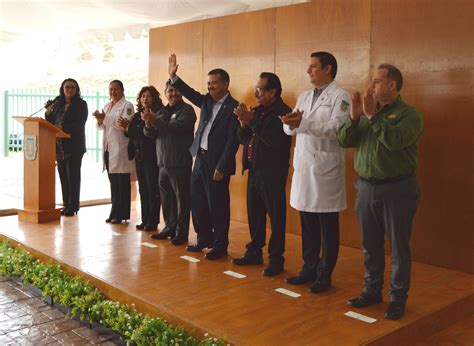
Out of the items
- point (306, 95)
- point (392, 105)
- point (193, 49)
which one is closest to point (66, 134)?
point (193, 49)

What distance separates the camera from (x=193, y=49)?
20.2 feet

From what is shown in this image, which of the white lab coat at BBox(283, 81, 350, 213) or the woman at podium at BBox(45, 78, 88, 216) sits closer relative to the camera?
the white lab coat at BBox(283, 81, 350, 213)

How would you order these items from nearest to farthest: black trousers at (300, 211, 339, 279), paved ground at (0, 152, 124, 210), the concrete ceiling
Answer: black trousers at (300, 211, 339, 279), the concrete ceiling, paved ground at (0, 152, 124, 210)

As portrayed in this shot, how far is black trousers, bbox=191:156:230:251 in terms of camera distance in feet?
13.8

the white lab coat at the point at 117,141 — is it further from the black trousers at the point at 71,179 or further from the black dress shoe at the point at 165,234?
the black dress shoe at the point at 165,234

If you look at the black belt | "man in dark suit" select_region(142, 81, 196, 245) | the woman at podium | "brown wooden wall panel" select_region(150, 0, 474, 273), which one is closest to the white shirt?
"man in dark suit" select_region(142, 81, 196, 245)

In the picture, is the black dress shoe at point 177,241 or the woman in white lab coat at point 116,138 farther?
the woman in white lab coat at point 116,138

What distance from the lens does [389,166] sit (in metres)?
2.98

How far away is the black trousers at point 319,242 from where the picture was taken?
11.3 feet

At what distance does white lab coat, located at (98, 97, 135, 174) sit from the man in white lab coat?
2228 millimetres

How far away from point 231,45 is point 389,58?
76.4 inches

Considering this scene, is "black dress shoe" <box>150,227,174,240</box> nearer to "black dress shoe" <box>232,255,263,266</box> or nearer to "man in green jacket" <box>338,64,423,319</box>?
"black dress shoe" <box>232,255,263,266</box>

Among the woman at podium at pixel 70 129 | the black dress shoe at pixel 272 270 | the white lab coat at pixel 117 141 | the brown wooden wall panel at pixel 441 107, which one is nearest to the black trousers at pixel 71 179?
the woman at podium at pixel 70 129

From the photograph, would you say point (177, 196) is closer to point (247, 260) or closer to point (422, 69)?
point (247, 260)
